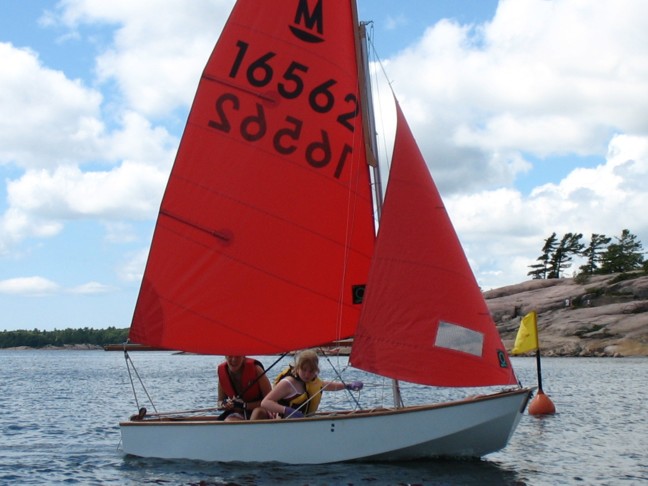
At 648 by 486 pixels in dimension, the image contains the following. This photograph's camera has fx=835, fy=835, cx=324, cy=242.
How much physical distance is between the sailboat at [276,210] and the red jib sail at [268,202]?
0.02 m

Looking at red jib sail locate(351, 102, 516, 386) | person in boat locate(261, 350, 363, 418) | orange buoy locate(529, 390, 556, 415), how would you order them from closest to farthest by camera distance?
1. red jib sail locate(351, 102, 516, 386)
2. person in boat locate(261, 350, 363, 418)
3. orange buoy locate(529, 390, 556, 415)

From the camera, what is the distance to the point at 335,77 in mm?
14328

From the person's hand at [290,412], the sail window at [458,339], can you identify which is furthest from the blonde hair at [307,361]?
the sail window at [458,339]

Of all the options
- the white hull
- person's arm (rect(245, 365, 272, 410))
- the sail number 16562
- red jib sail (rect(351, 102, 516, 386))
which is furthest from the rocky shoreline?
the sail number 16562

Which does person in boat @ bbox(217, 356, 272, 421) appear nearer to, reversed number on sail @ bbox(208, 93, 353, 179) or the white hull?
the white hull

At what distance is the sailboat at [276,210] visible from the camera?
13.8 m

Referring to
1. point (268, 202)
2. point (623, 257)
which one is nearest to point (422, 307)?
point (268, 202)

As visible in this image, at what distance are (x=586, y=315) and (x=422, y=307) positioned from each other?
64.4 metres

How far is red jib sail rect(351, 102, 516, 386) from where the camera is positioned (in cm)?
1309

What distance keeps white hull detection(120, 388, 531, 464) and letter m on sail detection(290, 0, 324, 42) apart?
6411mm

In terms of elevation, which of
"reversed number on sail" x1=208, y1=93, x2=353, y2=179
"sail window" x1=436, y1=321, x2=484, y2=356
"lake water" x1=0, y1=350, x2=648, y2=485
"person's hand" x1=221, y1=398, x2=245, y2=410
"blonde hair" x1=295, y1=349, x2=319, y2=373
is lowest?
"lake water" x1=0, y1=350, x2=648, y2=485

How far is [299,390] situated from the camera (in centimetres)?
1381

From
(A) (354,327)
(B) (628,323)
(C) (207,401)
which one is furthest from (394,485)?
(B) (628,323)

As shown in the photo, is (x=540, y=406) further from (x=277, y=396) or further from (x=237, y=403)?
(x=277, y=396)
